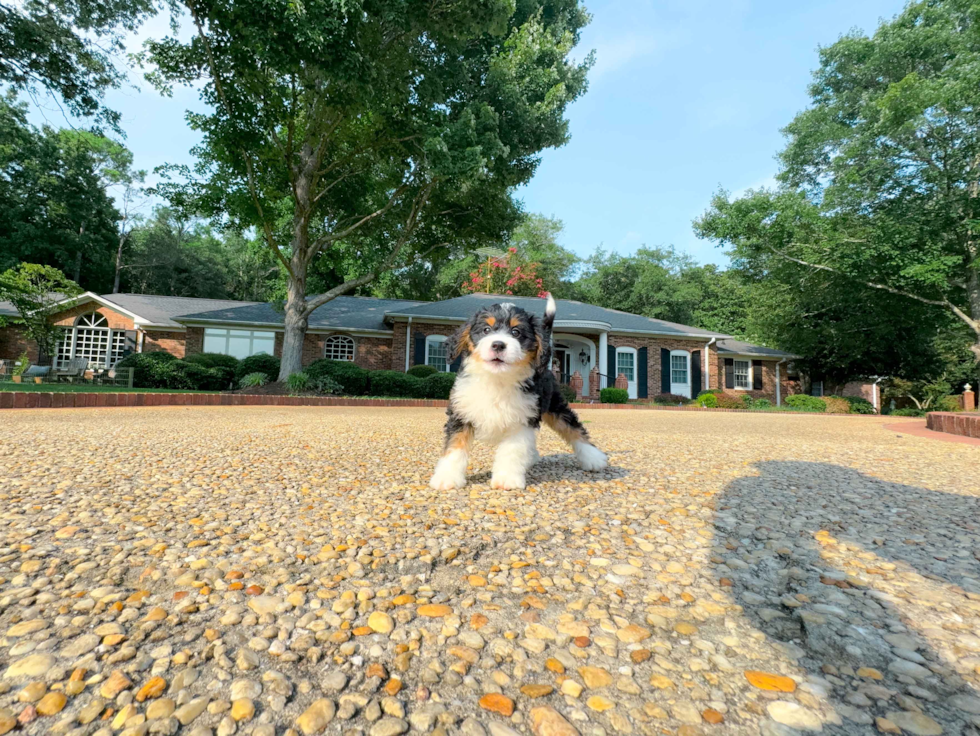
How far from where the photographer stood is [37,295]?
65.3 feet

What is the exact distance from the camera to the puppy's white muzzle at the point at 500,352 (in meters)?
2.78

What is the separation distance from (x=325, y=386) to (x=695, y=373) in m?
18.2

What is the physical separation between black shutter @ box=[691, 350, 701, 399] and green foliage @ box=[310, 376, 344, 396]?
17.5m

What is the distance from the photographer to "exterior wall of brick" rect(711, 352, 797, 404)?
24000 millimetres

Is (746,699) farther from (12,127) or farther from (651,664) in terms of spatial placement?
(12,127)

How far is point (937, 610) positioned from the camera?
59.5 inches

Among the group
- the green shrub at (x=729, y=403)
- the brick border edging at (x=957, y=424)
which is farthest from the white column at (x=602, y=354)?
the brick border edging at (x=957, y=424)

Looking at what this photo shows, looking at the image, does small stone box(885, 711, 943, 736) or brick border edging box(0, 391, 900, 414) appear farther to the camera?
brick border edging box(0, 391, 900, 414)

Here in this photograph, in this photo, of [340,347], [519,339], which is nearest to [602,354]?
[340,347]

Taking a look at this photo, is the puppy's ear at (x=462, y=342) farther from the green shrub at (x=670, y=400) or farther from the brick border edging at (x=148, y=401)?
the green shrub at (x=670, y=400)

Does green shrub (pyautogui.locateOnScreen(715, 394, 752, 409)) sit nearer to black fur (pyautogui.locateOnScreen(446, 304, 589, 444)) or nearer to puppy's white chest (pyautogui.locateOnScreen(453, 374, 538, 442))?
black fur (pyautogui.locateOnScreen(446, 304, 589, 444))

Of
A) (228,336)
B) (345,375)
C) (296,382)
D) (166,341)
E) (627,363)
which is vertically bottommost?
(296,382)

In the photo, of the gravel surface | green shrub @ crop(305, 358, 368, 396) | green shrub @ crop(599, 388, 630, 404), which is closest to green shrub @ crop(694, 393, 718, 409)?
green shrub @ crop(599, 388, 630, 404)

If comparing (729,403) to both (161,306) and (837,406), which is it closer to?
(837,406)
